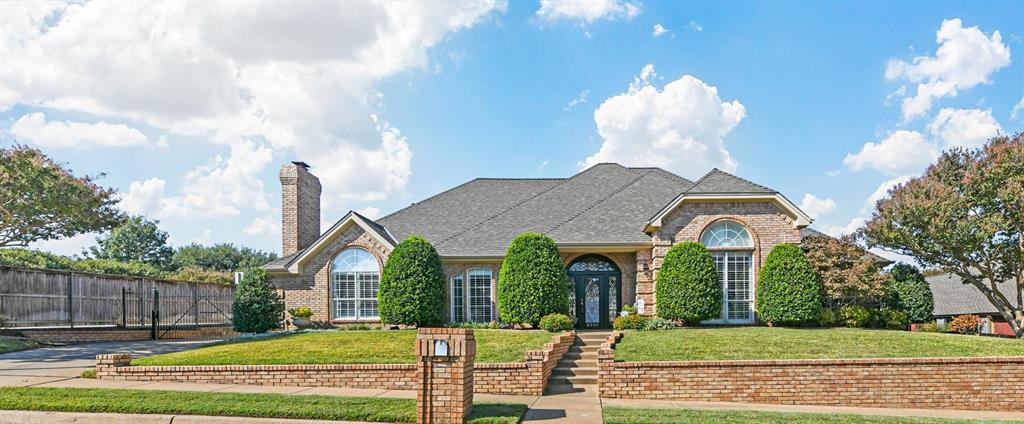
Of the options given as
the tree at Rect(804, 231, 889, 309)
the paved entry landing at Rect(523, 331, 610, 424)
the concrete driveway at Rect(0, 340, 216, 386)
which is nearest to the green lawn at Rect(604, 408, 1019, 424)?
the paved entry landing at Rect(523, 331, 610, 424)

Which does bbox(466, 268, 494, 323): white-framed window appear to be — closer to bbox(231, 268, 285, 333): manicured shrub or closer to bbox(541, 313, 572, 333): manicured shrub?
bbox(541, 313, 572, 333): manicured shrub

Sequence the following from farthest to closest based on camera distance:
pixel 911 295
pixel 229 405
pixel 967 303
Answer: pixel 967 303, pixel 911 295, pixel 229 405

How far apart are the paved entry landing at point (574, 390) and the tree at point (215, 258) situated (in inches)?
2264

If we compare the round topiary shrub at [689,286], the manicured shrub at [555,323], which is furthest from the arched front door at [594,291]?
the manicured shrub at [555,323]

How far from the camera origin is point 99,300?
2453 cm

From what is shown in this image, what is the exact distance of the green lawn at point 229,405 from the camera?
1025 cm

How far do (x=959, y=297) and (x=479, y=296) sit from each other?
30.6 m

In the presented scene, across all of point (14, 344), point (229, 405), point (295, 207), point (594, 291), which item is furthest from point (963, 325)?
point (14, 344)

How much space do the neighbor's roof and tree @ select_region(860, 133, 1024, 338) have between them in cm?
1835

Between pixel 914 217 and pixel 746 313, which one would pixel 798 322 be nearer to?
pixel 746 313

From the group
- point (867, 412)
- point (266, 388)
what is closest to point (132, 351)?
point (266, 388)

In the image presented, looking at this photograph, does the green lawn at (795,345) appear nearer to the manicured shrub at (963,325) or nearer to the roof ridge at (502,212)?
the manicured shrub at (963,325)

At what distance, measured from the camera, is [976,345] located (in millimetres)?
16062

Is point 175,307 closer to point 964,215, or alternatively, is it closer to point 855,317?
point 855,317
